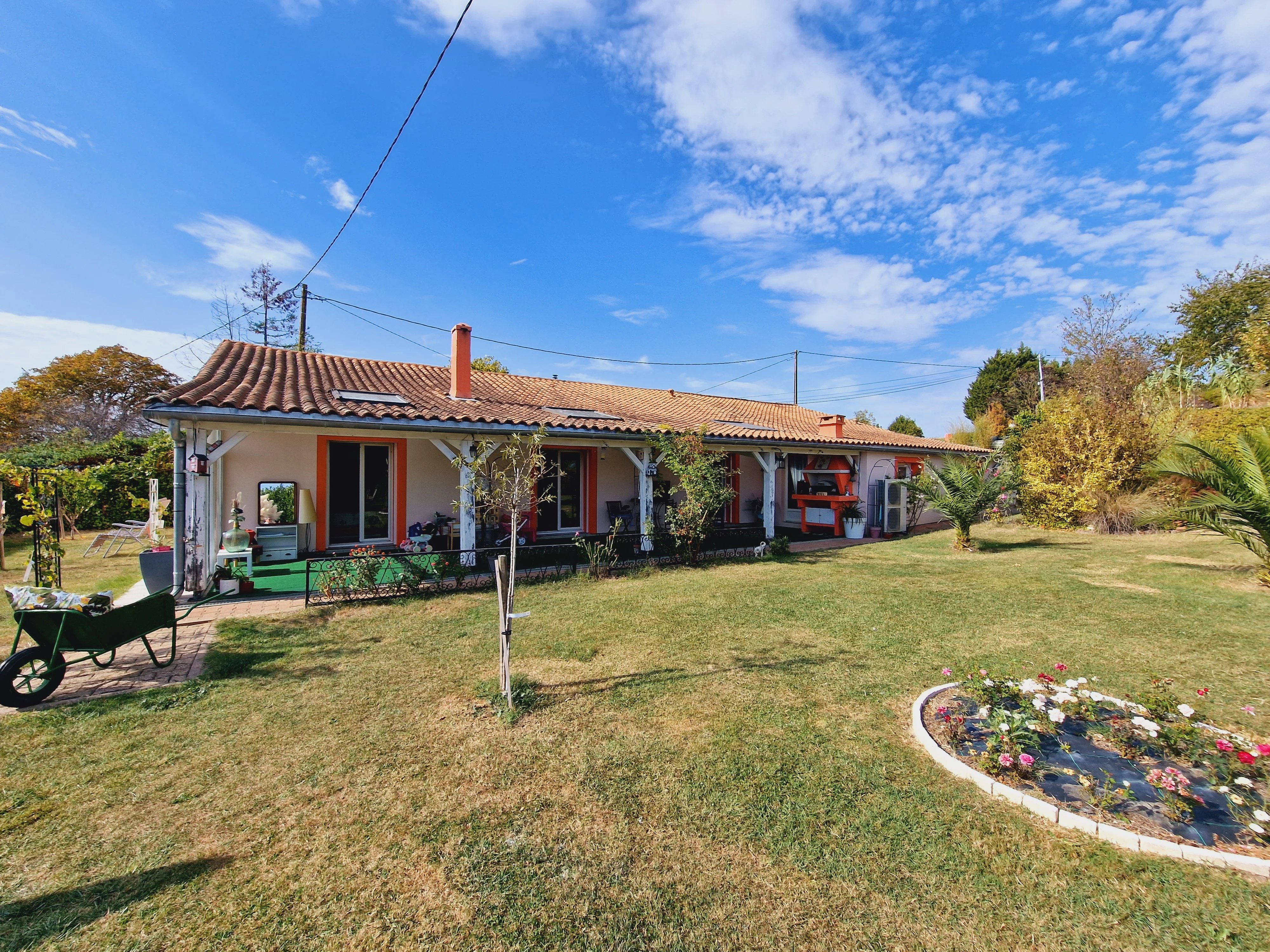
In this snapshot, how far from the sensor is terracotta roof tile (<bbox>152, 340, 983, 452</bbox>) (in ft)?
26.5

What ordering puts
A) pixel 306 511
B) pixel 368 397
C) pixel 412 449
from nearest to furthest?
pixel 368 397 → pixel 306 511 → pixel 412 449

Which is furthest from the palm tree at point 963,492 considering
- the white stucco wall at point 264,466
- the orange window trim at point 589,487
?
the white stucco wall at point 264,466

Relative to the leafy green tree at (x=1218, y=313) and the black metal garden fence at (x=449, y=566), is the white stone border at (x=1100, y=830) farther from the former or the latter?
the leafy green tree at (x=1218, y=313)

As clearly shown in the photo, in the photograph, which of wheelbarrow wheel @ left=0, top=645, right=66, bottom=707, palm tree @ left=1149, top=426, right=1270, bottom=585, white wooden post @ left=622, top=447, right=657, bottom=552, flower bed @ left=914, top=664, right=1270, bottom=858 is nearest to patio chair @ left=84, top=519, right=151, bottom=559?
wheelbarrow wheel @ left=0, top=645, right=66, bottom=707

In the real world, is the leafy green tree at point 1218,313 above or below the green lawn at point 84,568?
above

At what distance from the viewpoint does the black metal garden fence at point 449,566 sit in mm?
7539

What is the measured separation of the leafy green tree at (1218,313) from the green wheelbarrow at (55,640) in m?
34.2

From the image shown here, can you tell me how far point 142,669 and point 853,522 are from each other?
1514cm

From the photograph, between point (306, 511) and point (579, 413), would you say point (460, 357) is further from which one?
point (306, 511)

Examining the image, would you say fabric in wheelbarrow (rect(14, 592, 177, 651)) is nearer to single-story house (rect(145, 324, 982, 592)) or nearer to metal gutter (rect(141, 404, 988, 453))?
single-story house (rect(145, 324, 982, 592))

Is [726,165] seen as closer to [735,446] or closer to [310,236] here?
[735,446]

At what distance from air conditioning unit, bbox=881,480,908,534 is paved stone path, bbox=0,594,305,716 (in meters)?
15.1

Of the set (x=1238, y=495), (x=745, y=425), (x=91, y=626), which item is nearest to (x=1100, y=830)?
(x=91, y=626)

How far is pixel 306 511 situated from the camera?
9914mm
